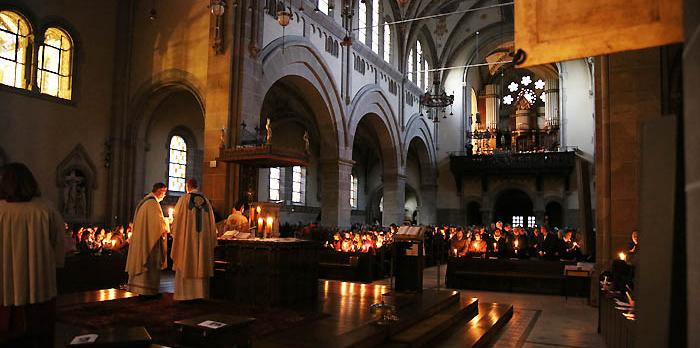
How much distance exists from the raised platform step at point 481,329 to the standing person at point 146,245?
378 centimetres

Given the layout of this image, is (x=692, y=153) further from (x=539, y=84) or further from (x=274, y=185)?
(x=539, y=84)

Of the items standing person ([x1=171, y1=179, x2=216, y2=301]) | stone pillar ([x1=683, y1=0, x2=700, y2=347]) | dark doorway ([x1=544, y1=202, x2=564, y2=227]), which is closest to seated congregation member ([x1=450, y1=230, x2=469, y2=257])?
standing person ([x1=171, y1=179, x2=216, y2=301])

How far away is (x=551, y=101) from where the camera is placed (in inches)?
1172

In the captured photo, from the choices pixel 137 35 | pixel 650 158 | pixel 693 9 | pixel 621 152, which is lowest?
pixel 650 158

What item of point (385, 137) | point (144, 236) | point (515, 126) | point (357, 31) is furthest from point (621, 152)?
point (515, 126)

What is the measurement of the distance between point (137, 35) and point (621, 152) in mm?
13104

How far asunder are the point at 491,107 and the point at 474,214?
23.2 ft

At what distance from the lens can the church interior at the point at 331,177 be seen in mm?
1742

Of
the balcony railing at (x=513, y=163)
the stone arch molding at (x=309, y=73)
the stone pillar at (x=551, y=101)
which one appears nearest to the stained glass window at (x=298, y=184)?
the stone arch molding at (x=309, y=73)

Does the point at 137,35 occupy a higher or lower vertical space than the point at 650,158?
higher

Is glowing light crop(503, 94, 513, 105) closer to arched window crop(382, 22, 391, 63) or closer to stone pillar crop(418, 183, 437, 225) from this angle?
stone pillar crop(418, 183, 437, 225)

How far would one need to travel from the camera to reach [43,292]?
4.18 m

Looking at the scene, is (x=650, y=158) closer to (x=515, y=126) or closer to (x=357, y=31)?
(x=357, y=31)

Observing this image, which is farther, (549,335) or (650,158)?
(549,335)
